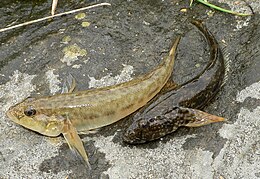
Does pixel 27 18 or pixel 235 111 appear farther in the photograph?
pixel 27 18

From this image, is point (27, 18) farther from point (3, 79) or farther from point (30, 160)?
point (30, 160)

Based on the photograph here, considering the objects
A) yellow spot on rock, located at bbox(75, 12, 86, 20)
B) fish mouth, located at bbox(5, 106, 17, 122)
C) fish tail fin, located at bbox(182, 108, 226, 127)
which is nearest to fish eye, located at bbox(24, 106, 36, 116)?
fish mouth, located at bbox(5, 106, 17, 122)

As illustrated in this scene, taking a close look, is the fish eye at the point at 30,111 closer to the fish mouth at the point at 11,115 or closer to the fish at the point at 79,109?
the fish at the point at 79,109

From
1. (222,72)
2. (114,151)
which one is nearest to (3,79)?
(114,151)

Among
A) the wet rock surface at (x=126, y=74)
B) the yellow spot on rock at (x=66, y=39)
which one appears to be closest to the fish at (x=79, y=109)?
the wet rock surface at (x=126, y=74)

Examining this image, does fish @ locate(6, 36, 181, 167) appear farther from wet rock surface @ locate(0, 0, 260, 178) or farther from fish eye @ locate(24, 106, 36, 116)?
wet rock surface @ locate(0, 0, 260, 178)

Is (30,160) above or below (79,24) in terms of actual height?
below

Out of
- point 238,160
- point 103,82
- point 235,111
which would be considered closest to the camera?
point 238,160
